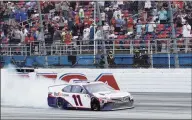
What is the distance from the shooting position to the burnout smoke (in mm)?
15234

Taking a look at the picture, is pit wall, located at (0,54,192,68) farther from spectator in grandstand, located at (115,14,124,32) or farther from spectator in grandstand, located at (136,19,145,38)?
spectator in grandstand, located at (115,14,124,32)

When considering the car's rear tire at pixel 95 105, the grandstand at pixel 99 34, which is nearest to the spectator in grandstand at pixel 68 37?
the grandstand at pixel 99 34

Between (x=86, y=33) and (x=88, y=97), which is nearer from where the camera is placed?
(x=88, y=97)

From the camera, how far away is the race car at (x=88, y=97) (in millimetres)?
12633

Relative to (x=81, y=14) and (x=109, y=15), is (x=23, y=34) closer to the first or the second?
(x=81, y=14)

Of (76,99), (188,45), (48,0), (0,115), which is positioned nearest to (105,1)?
(48,0)

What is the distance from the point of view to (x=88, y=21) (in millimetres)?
18484

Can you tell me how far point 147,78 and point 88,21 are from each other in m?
4.04

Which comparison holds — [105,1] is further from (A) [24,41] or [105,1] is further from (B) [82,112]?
(B) [82,112]

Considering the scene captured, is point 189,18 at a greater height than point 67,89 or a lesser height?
greater

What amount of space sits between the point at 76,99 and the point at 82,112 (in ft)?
2.50

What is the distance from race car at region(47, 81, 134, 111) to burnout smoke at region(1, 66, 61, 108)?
36.9 inches

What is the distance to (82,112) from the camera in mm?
Result: 12492

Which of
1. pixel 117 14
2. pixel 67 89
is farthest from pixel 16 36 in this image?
pixel 67 89
